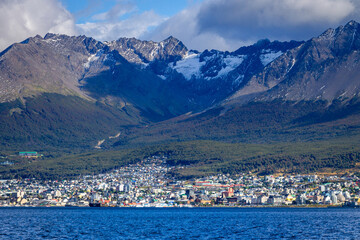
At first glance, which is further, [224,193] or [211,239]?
[224,193]

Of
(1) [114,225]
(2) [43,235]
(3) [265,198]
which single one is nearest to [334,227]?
(1) [114,225]

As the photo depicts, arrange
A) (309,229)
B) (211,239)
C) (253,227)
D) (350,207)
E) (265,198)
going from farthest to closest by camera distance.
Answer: (265,198) < (350,207) < (253,227) < (309,229) < (211,239)

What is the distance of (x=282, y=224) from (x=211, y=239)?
27.1 metres

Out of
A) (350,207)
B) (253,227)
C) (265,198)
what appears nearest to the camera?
(253,227)

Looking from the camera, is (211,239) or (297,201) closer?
(211,239)

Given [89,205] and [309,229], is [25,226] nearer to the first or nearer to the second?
[309,229]

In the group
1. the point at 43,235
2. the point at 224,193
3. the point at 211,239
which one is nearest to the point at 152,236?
the point at 211,239

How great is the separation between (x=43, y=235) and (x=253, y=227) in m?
36.9

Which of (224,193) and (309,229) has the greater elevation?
(224,193)

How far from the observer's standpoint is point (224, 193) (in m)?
199

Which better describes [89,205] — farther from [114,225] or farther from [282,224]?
[282,224]

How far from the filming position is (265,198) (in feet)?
621

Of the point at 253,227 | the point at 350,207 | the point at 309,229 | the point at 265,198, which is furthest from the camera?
the point at 265,198

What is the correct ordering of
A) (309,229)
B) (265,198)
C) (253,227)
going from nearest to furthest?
(309,229) → (253,227) → (265,198)
